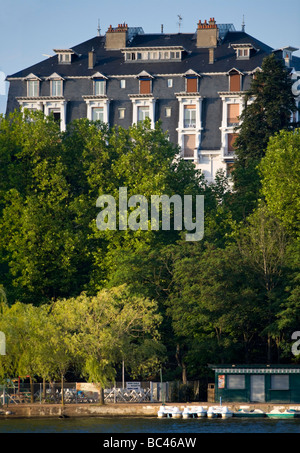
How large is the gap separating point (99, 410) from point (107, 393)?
495cm

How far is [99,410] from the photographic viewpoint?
65062 millimetres

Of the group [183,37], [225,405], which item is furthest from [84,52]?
[225,405]

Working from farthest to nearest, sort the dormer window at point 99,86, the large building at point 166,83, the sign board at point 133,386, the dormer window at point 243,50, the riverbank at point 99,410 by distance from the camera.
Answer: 1. the dormer window at point 99,86
2. the dormer window at point 243,50
3. the large building at point 166,83
4. the sign board at point 133,386
5. the riverbank at point 99,410

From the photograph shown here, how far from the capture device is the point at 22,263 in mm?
78562

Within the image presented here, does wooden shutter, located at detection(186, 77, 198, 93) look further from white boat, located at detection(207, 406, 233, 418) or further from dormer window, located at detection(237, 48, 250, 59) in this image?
white boat, located at detection(207, 406, 233, 418)

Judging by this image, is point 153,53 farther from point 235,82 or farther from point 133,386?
point 133,386

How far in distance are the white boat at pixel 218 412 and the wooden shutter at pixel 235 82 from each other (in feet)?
173

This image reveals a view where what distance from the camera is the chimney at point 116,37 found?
115938 millimetres

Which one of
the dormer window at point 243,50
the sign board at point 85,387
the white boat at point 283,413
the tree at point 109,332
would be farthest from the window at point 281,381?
the dormer window at point 243,50

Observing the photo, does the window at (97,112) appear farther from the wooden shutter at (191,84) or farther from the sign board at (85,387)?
the sign board at (85,387)

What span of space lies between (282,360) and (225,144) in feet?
134

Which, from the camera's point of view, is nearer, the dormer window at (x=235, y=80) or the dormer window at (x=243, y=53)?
the dormer window at (x=235, y=80)

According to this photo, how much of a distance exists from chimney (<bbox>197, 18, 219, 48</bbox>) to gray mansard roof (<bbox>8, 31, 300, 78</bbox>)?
679mm

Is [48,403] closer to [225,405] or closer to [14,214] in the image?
[225,405]
